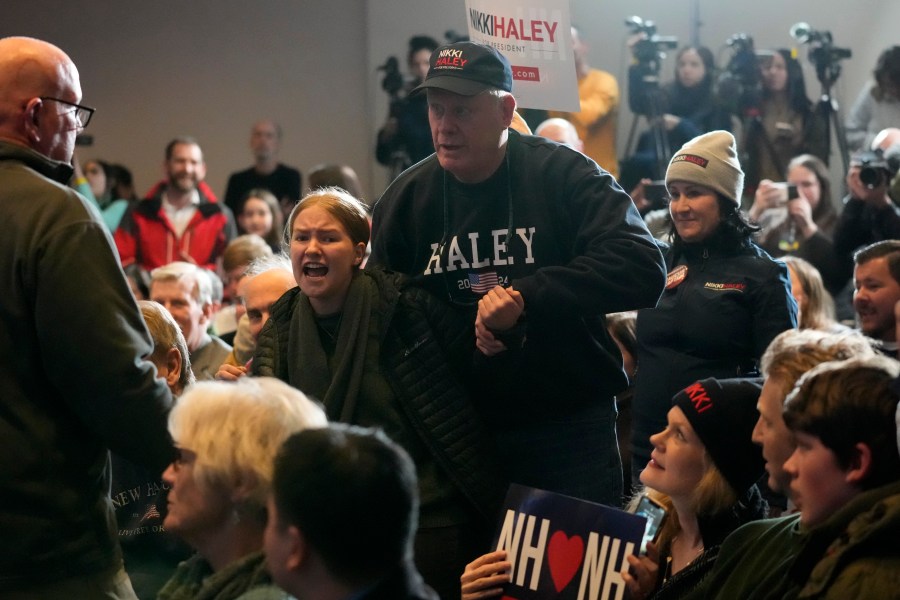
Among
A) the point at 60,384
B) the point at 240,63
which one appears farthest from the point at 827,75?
the point at 60,384

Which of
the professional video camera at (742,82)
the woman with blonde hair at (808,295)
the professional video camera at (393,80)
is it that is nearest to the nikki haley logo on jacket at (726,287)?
the woman with blonde hair at (808,295)

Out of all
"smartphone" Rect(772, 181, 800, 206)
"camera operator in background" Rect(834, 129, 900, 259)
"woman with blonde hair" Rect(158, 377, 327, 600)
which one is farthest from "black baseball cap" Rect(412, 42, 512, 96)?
"smartphone" Rect(772, 181, 800, 206)

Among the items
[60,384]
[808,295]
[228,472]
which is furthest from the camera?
[808,295]

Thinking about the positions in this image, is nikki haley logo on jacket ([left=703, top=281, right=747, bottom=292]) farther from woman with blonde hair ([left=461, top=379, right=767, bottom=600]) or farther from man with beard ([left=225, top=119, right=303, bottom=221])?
man with beard ([left=225, top=119, right=303, bottom=221])

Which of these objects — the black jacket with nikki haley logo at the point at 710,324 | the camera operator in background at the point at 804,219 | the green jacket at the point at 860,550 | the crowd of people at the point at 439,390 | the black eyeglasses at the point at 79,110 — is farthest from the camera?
the camera operator in background at the point at 804,219

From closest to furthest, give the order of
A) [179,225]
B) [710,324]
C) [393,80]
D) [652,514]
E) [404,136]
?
[652,514] → [710,324] → [179,225] → [404,136] → [393,80]

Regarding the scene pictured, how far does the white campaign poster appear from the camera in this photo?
371cm

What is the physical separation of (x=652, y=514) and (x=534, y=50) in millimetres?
1593

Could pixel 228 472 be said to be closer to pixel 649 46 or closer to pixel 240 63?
pixel 649 46

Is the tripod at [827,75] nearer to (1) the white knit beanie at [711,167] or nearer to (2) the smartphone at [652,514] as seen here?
(1) the white knit beanie at [711,167]

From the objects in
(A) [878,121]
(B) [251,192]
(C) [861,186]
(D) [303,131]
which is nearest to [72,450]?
(C) [861,186]

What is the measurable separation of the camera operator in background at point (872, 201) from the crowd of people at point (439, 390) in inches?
47.8

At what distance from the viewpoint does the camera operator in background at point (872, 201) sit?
512 cm

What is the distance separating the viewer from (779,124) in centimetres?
724
